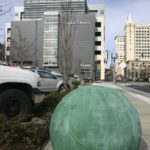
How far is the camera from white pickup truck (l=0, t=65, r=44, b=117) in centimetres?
887

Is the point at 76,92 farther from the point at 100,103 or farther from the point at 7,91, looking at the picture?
the point at 7,91

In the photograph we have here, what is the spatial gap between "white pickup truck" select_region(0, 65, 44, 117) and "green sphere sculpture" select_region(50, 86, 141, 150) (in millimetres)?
2987

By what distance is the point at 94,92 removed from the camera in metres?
6.00

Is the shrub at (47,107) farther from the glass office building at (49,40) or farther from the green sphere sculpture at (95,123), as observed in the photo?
the glass office building at (49,40)

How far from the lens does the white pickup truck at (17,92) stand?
8867 mm

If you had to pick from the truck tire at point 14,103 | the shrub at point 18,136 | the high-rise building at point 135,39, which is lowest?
the shrub at point 18,136

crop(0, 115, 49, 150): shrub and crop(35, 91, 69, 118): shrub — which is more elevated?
crop(35, 91, 69, 118): shrub

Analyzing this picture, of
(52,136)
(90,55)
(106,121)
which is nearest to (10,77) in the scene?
(52,136)

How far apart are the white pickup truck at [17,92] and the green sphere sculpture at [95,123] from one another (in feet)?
9.80

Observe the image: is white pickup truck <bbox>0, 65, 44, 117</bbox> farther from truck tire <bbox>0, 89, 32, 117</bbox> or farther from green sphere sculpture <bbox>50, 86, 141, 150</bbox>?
green sphere sculpture <bbox>50, 86, 141, 150</bbox>

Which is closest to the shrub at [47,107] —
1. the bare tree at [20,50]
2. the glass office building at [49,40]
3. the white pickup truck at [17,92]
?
the white pickup truck at [17,92]

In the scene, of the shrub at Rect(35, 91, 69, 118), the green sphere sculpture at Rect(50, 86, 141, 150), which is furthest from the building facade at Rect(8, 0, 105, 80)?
the green sphere sculpture at Rect(50, 86, 141, 150)

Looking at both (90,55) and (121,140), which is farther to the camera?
(90,55)

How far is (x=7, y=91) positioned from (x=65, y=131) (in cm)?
345
